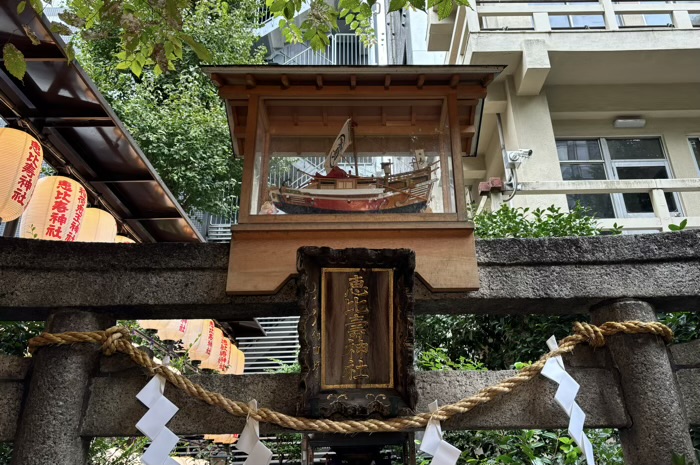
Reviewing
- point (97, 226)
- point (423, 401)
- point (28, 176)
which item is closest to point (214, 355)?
point (97, 226)

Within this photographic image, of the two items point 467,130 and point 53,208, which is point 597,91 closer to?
point 467,130

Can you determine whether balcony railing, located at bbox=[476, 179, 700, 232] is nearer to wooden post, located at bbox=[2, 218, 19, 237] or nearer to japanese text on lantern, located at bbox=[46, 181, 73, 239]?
japanese text on lantern, located at bbox=[46, 181, 73, 239]

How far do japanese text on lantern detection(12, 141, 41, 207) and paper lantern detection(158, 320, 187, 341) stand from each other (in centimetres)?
305

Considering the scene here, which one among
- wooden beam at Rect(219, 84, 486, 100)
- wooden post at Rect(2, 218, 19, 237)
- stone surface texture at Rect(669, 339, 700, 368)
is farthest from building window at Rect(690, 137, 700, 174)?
wooden post at Rect(2, 218, 19, 237)

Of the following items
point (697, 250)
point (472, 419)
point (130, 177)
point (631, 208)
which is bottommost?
point (472, 419)

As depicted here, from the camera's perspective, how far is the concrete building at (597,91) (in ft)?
28.6

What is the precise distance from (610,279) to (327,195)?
1774 millimetres

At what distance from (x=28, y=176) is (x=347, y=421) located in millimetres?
4402

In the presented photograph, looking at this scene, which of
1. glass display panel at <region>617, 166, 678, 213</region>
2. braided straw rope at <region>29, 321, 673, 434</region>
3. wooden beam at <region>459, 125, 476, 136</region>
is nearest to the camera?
braided straw rope at <region>29, 321, 673, 434</region>

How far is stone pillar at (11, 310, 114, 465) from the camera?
8.10 ft

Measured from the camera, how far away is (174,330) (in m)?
7.54

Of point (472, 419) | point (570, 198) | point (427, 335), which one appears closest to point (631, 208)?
point (570, 198)

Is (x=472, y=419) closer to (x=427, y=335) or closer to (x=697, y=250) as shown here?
(x=697, y=250)

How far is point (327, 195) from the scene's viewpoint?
2.95 metres
